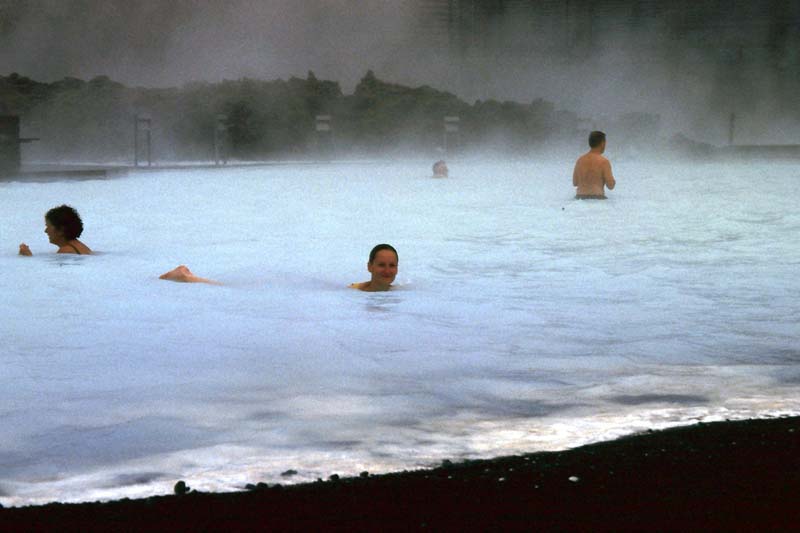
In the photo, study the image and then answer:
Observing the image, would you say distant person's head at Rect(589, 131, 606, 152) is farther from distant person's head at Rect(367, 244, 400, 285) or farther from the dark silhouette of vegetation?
the dark silhouette of vegetation

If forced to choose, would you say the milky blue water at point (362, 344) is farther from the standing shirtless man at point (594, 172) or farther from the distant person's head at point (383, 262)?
the standing shirtless man at point (594, 172)

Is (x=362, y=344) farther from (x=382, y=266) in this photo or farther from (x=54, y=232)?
(x=54, y=232)

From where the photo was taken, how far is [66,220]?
10531mm

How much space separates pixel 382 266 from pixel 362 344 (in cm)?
182

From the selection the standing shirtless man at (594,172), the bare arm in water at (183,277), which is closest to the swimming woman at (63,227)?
the bare arm in water at (183,277)

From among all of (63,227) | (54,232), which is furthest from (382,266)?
(54,232)

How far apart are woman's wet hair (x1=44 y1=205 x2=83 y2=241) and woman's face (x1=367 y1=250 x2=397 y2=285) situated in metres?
3.12

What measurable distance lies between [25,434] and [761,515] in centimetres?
312

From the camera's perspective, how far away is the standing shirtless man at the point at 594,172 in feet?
57.1

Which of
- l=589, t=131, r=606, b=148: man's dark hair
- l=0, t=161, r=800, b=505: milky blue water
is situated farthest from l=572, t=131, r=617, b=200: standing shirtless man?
l=0, t=161, r=800, b=505: milky blue water

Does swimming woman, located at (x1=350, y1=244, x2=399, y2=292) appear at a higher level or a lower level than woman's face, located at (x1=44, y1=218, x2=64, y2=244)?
lower

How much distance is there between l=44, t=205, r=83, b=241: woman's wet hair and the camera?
1041 centimetres

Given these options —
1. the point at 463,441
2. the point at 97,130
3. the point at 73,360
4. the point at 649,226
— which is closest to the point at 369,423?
the point at 463,441

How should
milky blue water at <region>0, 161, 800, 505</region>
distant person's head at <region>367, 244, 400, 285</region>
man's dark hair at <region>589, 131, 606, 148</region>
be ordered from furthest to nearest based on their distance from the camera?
man's dark hair at <region>589, 131, 606, 148</region> < distant person's head at <region>367, 244, 400, 285</region> < milky blue water at <region>0, 161, 800, 505</region>
